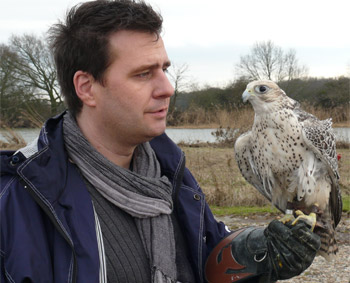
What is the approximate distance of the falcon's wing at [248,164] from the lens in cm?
271

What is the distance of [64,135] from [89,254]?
62cm

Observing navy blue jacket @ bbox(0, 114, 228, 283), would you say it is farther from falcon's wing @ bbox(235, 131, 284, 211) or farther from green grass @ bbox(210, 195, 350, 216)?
green grass @ bbox(210, 195, 350, 216)

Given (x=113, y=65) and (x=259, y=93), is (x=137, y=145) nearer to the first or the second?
(x=113, y=65)

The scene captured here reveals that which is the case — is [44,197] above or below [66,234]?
above

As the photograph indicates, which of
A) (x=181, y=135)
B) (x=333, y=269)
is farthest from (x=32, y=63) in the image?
(x=333, y=269)

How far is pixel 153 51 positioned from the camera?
1.79 meters

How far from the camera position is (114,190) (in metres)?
1.76

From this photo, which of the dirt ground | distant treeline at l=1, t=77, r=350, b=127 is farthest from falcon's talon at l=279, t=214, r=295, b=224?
distant treeline at l=1, t=77, r=350, b=127

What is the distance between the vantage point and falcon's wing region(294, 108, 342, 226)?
8.13ft

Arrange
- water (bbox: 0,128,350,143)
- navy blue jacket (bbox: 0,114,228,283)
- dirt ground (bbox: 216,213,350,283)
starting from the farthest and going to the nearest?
water (bbox: 0,128,350,143) → dirt ground (bbox: 216,213,350,283) → navy blue jacket (bbox: 0,114,228,283)

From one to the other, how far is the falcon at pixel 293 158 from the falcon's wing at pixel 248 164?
0.01 metres

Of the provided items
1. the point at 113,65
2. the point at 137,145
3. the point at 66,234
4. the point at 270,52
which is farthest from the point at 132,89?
the point at 270,52

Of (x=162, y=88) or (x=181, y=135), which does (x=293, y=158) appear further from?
(x=181, y=135)

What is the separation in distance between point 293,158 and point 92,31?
4.86ft
